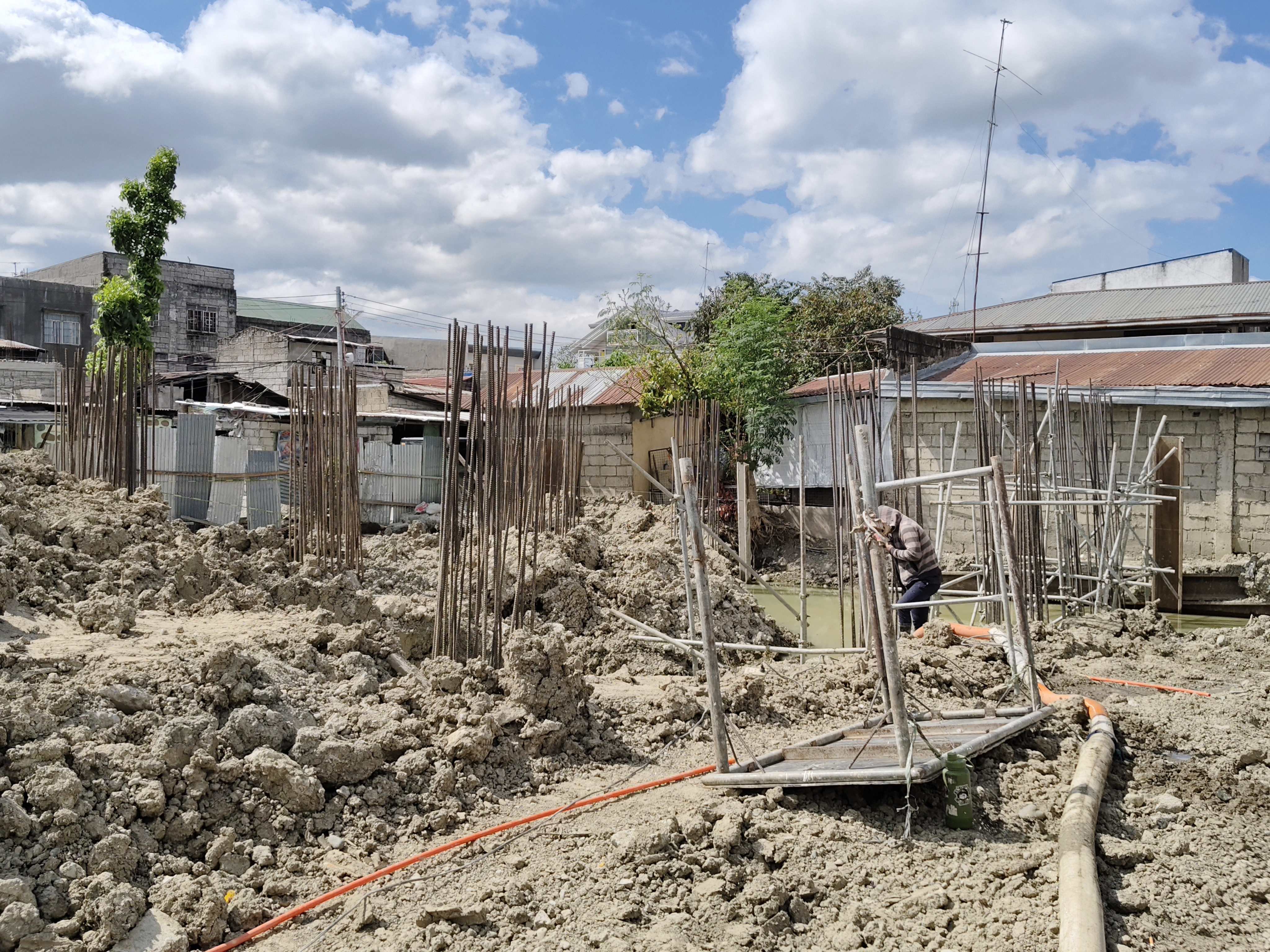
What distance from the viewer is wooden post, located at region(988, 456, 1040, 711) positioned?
459 centimetres

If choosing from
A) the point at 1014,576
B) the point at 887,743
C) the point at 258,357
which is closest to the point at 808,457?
the point at 1014,576

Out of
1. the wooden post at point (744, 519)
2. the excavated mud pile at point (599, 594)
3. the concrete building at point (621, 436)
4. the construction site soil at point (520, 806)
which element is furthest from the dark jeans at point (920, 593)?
the concrete building at point (621, 436)

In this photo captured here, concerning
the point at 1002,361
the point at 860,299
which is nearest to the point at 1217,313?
the point at 1002,361

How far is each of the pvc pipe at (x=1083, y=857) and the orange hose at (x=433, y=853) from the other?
1.69m

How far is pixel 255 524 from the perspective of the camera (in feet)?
37.1

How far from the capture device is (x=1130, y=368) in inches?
535

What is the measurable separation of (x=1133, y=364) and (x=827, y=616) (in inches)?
258

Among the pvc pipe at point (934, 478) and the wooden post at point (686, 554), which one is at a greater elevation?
the pvc pipe at point (934, 478)

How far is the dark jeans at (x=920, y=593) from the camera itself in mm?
7242

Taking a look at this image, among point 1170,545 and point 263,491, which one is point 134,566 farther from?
point 1170,545

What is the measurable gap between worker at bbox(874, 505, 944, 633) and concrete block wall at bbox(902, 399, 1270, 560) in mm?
4412

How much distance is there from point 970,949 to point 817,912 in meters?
0.53

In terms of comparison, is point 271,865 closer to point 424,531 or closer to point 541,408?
point 541,408

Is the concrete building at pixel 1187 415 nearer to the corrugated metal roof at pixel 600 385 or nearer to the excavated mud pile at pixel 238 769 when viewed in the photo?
the corrugated metal roof at pixel 600 385
